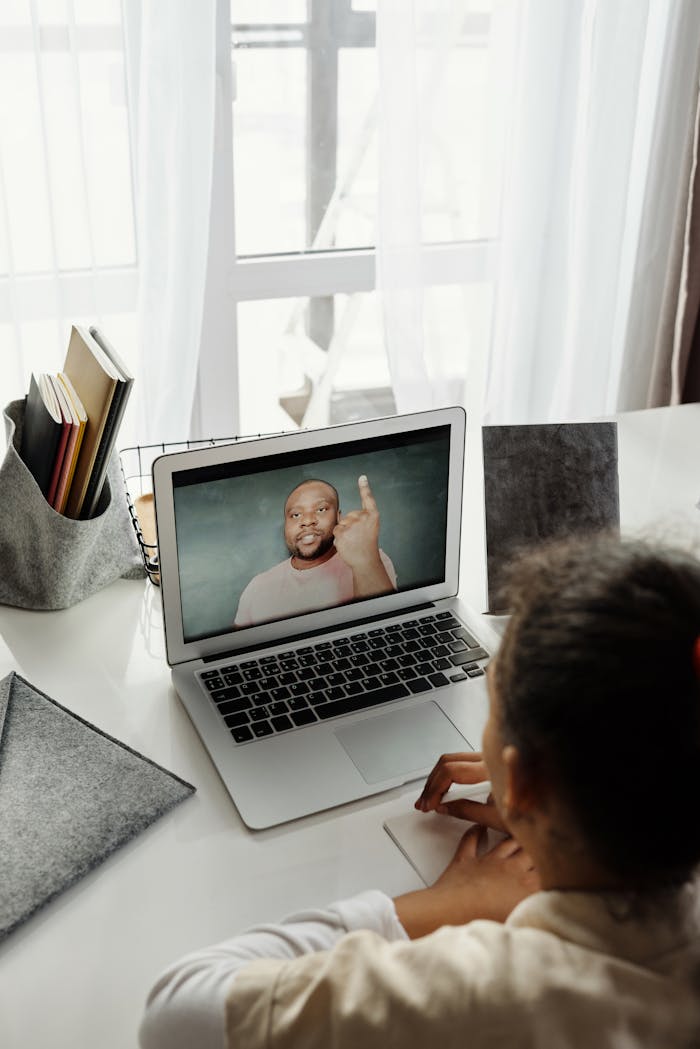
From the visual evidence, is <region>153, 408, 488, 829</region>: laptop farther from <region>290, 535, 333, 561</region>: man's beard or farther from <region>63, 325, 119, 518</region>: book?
<region>63, 325, 119, 518</region>: book

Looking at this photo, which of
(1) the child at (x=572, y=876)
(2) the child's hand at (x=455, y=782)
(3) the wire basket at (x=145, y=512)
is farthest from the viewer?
(3) the wire basket at (x=145, y=512)

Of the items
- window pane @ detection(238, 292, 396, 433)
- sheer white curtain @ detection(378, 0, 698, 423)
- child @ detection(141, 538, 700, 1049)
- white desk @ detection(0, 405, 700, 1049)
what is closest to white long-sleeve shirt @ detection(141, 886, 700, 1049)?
child @ detection(141, 538, 700, 1049)

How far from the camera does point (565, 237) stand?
2248mm

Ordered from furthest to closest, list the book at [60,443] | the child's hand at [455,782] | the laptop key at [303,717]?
the book at [60,443], the laptop key at [303,717], the child's hand at [455,782]

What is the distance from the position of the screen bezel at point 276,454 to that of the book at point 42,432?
0.19 meters

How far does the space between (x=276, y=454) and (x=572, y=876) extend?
0.52 metres

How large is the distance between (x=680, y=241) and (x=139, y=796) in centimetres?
188

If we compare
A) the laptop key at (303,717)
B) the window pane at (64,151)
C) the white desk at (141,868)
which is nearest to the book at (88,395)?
the white desk at (141,868)

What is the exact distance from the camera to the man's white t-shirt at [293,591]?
40.7 inches

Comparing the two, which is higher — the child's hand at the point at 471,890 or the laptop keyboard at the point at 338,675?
the laptop keyboard at the point at 338,675

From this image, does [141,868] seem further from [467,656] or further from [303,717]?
[467,656]

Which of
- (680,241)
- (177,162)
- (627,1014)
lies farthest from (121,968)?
(680,241)

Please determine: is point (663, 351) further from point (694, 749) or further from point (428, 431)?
point (694, 749)

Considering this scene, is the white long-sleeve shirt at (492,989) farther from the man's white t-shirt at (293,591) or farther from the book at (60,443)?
the book at (60,443)
